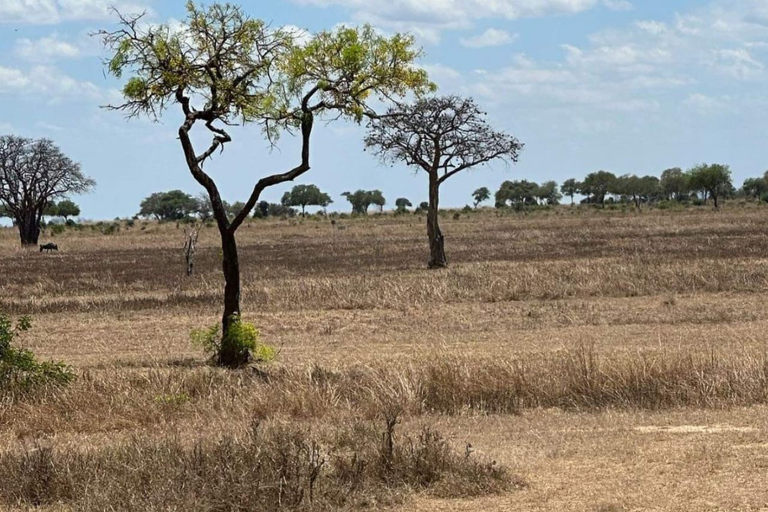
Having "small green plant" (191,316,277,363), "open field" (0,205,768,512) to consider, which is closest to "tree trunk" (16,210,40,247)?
"open field" (0,205,768,512)

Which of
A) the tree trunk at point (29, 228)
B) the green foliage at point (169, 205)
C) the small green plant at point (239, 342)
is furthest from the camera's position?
the green foliage at point (169, 205)

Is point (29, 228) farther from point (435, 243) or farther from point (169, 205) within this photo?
point (169, 205)

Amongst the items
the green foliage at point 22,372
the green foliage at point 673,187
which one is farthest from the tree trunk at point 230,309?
the green foliage at point 673,187

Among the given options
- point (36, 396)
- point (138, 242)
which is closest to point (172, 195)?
point (138, 242)

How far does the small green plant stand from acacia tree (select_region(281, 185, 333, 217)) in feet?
480

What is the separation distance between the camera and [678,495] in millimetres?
8516

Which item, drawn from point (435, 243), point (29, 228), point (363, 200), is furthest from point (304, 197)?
point (435, 243)

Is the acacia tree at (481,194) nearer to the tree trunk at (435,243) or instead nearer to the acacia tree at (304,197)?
the acacia tree at (304,197)

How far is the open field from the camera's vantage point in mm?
9484

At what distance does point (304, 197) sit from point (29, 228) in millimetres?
89339

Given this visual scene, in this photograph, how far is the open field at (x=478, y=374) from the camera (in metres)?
9.48

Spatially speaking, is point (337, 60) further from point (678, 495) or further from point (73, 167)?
point (73, 167)

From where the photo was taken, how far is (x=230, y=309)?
55.1 ft

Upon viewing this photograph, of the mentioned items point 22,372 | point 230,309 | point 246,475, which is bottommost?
point 246,475
